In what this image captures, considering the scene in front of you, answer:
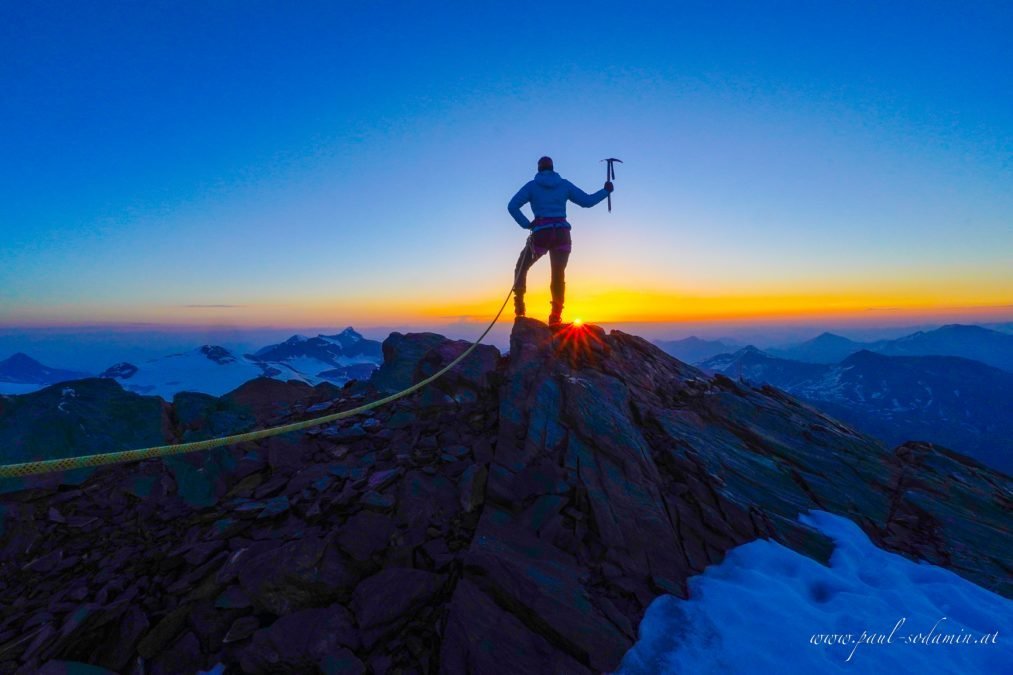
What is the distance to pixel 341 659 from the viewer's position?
233 inches

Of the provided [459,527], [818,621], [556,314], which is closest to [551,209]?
[556,314]

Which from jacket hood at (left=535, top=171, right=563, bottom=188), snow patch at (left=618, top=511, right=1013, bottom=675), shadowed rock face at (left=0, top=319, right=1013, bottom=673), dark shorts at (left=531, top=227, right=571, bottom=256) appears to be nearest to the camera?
snow patch at (left=618, top=511, right=1013, bottom=675)

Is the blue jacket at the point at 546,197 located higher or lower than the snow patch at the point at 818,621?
higher

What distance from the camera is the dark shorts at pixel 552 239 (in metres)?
14.4

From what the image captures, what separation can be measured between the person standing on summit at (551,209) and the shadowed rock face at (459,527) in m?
2.54

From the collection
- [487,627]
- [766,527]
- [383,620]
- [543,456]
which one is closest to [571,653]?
[487,627]

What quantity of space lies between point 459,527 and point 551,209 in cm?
1029

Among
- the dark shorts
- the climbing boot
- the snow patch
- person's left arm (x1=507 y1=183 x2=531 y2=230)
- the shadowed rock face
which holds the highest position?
person's left arm (x1=507 y1=183 x2=531 y2=230)

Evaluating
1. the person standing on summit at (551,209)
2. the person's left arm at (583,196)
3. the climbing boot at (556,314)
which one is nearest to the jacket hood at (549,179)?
the person standing on summit at (551,209)

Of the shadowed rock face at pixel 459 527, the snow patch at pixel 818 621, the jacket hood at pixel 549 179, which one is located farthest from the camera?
the jacket hood at pixel 549 179

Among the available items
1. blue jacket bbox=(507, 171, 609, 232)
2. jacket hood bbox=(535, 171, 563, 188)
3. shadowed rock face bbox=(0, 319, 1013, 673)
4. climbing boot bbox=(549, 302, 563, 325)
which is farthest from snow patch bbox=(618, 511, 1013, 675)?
jacket hood bbox=(535, 171, 563, 188)

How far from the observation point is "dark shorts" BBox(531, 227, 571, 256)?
14406 mm

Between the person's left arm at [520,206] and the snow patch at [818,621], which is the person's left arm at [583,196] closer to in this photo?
the person's left arm at [520,206]

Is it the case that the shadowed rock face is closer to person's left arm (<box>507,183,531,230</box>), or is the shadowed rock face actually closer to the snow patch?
the snow patch
